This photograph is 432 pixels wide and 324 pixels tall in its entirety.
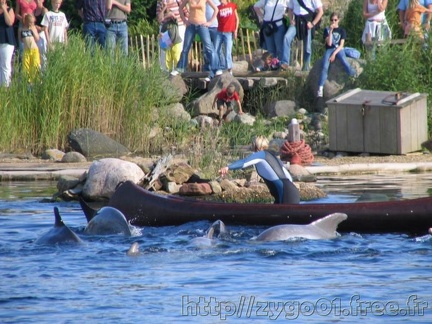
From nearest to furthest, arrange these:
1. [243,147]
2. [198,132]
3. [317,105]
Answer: [243,147] → [198,132] → [317,105]

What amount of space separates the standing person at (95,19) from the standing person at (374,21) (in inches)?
208

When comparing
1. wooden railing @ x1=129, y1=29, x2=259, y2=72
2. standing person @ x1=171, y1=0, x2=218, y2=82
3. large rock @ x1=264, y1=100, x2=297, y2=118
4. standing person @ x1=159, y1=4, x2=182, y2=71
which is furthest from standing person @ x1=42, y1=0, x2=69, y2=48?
large rock @ x1=264, y1=100, x2=297, y2=118

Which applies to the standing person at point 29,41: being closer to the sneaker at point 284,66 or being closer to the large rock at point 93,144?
the large rock at point 93,144

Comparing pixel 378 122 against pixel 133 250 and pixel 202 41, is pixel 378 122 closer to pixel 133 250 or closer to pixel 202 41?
pixel 202 41

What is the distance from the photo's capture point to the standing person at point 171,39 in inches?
997

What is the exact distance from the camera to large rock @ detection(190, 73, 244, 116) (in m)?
25.5

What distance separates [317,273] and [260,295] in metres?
1.04

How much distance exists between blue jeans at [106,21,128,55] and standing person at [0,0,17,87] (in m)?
1.83

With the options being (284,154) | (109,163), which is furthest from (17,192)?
(284,154)

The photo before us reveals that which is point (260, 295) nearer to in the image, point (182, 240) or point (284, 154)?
point (182, 240)

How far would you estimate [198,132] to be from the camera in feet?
74.9

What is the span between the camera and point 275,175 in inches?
597

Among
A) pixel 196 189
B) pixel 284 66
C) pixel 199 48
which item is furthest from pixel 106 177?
pixel 199 48

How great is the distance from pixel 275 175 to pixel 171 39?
35.7 ft
